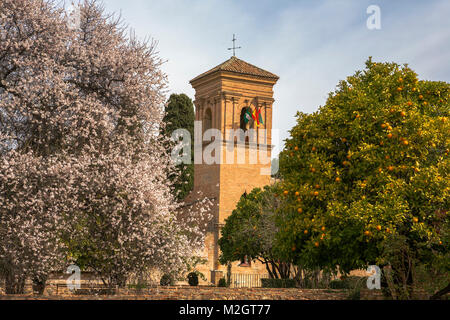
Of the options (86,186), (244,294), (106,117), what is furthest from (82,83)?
(244,294)

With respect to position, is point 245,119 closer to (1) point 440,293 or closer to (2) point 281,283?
A: (2) point 281,283

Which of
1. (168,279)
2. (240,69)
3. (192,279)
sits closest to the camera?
(168,279)

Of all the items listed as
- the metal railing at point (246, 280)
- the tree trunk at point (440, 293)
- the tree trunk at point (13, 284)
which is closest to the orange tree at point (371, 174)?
the tree trunk at point (440, 293)

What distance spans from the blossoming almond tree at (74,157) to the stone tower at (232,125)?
34.5m

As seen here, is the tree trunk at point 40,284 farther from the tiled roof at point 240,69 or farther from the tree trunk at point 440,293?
the tiled roof at point 240,69

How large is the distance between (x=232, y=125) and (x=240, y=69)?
5.10 meters

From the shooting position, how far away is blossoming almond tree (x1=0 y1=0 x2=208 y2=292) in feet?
58.5

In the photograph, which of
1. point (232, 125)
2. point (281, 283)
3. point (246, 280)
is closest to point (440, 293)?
point (281, 283)

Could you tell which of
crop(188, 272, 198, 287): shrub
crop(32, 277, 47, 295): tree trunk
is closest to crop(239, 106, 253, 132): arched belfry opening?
crop(188, 272, 198, 287): shrub

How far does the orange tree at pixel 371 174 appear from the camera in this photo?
1873 cm

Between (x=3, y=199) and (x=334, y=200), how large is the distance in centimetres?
986

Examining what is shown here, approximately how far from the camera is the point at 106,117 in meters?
18.9

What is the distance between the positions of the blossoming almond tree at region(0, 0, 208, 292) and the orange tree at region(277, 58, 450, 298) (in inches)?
171

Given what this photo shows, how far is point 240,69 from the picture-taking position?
57.4 meters
